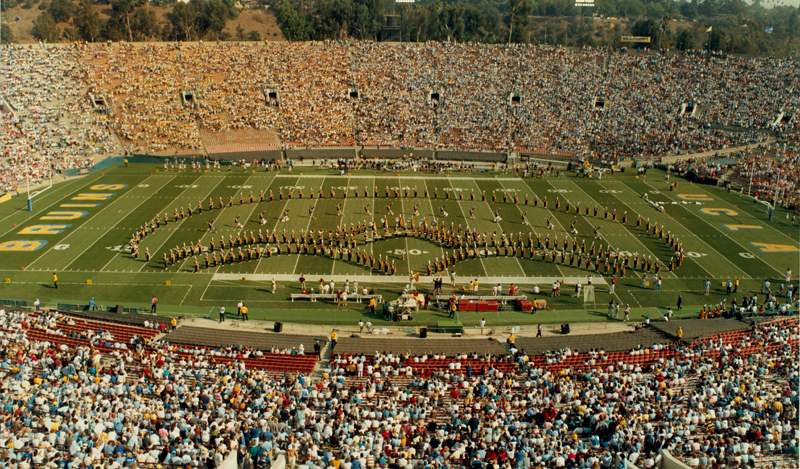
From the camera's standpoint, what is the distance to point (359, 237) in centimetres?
3981

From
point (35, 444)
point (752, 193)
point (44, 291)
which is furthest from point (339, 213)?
point (752, 193)

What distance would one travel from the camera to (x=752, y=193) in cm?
5162

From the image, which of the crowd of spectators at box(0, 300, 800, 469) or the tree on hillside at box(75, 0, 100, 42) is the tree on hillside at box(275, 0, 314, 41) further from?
the crowd of spectators at box(0, 300, 800, 469)

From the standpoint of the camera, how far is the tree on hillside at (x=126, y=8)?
301 ft

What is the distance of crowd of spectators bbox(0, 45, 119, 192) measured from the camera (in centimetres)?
5241

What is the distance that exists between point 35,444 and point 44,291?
18264mm

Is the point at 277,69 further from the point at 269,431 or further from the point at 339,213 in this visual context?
the point at 269,431

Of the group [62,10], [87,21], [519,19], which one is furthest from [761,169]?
[62,10]

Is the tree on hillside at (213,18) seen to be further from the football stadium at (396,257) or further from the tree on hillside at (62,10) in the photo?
the tree on hillside at (62,10)

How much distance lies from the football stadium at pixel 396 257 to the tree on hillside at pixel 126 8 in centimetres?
1926

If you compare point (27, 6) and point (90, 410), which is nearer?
point (90, 410)

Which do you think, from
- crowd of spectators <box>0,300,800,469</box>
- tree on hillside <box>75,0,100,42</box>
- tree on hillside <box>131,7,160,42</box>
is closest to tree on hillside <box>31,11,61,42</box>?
tree on hillside <box>75,0,100,42</box>

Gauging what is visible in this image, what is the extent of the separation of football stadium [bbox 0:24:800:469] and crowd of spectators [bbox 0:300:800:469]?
10cm

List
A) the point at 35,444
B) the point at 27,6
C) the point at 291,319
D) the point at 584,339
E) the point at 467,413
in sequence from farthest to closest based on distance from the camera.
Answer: the point at 27,6
the point at 291,319
the point at 584,339
the point at 467,413
the point at 35,444
